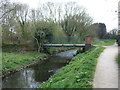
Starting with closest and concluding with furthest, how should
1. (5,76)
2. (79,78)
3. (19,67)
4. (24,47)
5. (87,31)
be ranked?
(79,78), (5,76), (19,67), (24,47), (87,31)

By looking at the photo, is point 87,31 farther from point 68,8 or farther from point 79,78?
point 79,78

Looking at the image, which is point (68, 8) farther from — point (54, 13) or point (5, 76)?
point (5, 76)

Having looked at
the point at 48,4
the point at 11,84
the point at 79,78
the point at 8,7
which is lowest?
the point at 11,84

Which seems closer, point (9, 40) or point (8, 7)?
point (8, 7)

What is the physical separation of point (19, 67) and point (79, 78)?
9.45 m

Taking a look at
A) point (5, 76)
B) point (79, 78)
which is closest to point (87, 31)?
point (5, 76)

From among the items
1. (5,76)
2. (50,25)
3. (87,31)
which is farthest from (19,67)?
(87,31)

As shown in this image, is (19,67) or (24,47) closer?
(19,67)

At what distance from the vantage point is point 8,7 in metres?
20.6

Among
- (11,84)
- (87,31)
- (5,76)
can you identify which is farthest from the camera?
(87,31)

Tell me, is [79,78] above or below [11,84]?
above

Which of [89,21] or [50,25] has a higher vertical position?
[89,21]

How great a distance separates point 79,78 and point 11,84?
18.1 ft

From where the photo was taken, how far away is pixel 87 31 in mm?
42469
